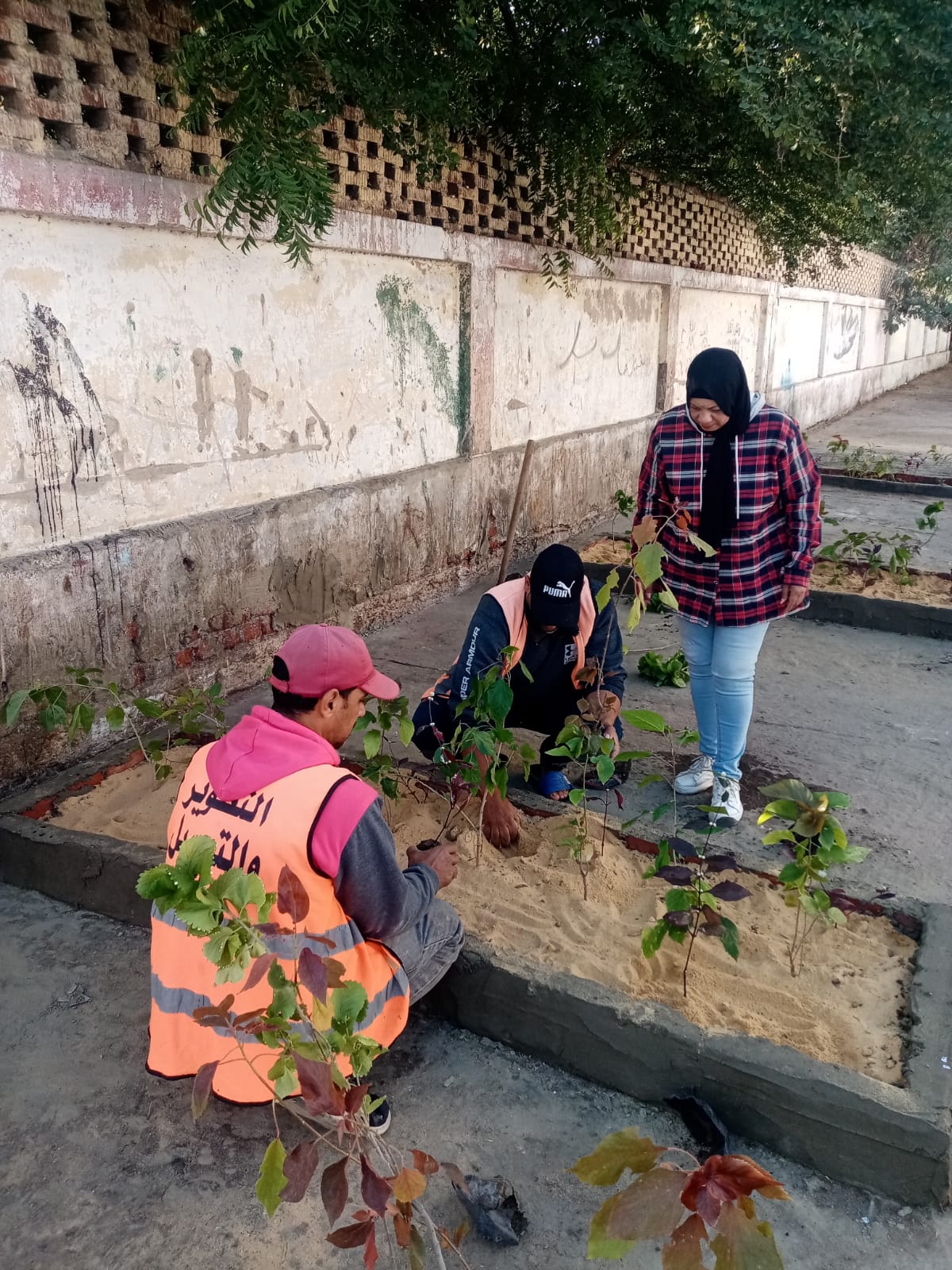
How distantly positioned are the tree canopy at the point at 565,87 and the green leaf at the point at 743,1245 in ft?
12.4

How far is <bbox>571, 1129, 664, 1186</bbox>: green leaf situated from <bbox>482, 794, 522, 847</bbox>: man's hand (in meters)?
1.84

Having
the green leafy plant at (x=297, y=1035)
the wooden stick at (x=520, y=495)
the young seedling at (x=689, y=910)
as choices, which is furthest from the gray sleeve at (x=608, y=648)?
the wooden stick at (x=520, y=495)

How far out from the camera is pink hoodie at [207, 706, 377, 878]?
196 cm

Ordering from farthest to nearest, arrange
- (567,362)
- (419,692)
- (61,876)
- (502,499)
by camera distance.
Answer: (567,362) < (502,499) < (419,692) < (61,876)

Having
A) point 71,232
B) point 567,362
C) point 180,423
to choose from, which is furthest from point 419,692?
point 567,362

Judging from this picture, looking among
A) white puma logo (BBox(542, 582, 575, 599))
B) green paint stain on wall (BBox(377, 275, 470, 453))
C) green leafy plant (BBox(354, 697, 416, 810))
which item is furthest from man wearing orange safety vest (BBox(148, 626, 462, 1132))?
green paint stain on wall (BBox(377, 275, 470, 453))

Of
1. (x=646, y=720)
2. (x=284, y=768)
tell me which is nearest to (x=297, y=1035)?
(x=284, y=768)

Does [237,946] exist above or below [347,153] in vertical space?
below

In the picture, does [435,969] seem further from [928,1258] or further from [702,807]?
[702,807]

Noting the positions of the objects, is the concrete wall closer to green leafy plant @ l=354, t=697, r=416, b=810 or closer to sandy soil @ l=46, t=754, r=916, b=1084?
sandy soil @ l=46, t=754, r=916, b=1084

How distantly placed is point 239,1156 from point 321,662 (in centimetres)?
112

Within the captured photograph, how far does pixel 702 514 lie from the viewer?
11.3ft

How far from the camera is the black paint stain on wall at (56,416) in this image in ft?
12.4

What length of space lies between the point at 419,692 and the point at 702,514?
6.61 feet
